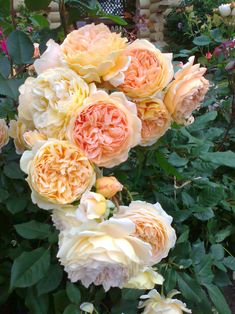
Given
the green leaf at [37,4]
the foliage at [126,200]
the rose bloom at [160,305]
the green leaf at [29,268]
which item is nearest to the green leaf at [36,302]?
the foliage at [126,200]

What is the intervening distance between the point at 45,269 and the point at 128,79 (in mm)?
377

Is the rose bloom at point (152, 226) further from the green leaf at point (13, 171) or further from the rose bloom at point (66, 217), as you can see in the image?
the green leaf at point (13, 171)

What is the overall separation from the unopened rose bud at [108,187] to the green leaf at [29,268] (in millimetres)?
230

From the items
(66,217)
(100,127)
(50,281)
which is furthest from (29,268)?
(100,127)

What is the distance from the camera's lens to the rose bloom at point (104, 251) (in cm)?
70

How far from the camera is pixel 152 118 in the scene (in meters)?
0.89

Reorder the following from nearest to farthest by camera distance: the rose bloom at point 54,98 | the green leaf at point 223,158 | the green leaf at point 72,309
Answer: the rose bloom at point 54,98 → the green leaf at point 72,309 → the green leaf at point 223,158

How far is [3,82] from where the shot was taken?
967 millimetres

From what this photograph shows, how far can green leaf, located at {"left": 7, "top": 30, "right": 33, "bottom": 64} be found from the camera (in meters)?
1.02

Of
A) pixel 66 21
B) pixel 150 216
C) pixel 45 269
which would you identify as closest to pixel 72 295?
pixel 45 269

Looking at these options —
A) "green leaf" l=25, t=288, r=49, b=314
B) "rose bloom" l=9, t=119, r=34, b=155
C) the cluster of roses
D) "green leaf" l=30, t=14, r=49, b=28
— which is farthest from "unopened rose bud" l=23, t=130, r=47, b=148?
"green leaf" l=30, t=14, r=49, b=28

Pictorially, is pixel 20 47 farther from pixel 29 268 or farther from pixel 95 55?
pixel 29 268

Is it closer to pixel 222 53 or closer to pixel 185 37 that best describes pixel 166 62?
pixel 222 53

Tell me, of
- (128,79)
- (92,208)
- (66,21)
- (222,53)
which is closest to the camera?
(92,208)
